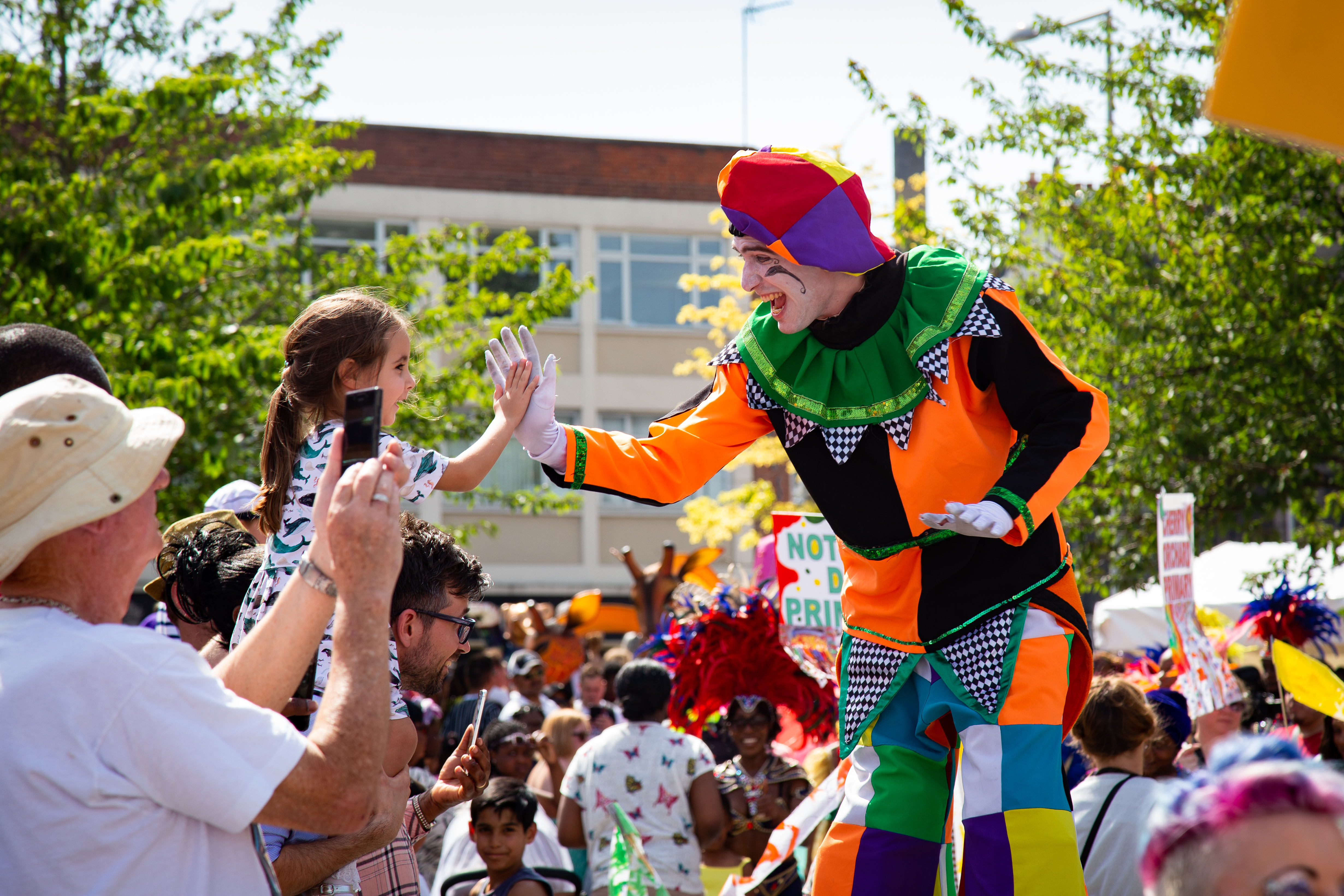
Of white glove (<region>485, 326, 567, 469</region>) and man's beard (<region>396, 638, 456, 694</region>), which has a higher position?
white glove (<region>485, 326, 567, 469</region>)

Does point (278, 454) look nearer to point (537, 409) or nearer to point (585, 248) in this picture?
point (537, 409)

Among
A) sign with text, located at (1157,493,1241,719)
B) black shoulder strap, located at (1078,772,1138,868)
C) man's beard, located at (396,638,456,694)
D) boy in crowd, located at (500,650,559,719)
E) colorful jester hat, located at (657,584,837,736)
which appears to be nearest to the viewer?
man's beard, located at (396,638,456,694)

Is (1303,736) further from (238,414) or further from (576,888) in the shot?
(238,414)

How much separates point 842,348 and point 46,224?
6464 mm

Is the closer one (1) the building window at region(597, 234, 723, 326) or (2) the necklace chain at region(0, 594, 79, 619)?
(2) the necklace chain at region(0, 594, 79, 619)

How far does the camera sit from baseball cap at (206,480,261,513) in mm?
4742

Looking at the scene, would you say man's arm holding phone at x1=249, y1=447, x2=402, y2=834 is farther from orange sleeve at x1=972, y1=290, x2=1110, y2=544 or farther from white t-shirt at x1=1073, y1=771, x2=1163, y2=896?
white t-shirt at x1=1073, y1=771, x2=1163, y2=896

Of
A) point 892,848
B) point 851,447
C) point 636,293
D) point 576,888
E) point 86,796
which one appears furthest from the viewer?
point 636,293

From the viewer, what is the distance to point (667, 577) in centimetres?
1586

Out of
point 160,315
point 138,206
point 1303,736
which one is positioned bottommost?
point 1303,736

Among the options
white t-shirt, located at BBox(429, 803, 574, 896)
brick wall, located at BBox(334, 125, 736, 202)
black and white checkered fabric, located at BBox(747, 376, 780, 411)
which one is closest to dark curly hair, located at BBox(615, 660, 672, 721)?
white t-shirt, located at BBox(429, 803, 574, 896)

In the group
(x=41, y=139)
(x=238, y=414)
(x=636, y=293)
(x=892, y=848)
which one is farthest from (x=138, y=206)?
(x=636, y=293)

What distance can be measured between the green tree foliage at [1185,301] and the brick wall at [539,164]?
15571 millimetres

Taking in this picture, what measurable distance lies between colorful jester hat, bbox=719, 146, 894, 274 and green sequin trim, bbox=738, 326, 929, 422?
285 millimetres
